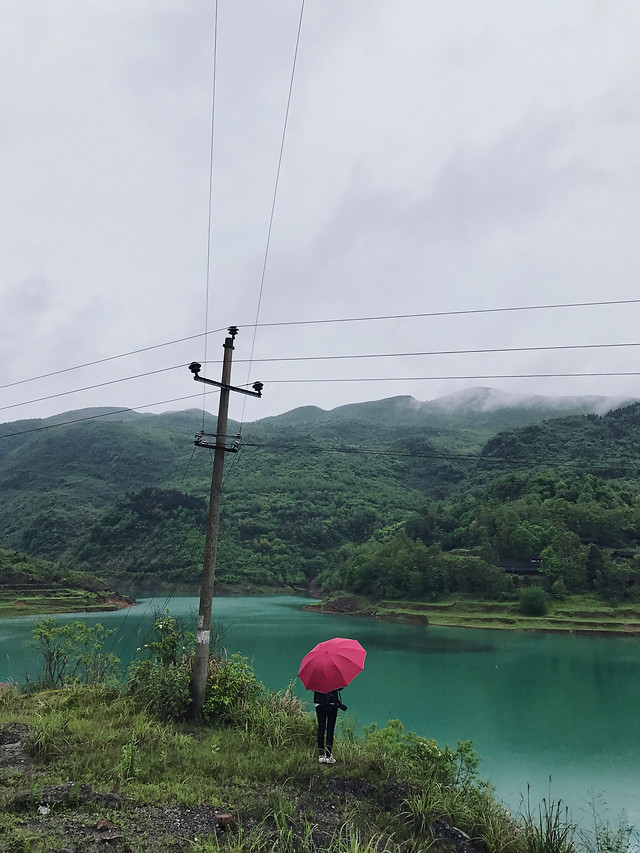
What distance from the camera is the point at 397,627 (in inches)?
2031

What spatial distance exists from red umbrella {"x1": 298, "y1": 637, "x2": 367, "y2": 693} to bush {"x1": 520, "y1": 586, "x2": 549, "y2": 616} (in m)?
51.8

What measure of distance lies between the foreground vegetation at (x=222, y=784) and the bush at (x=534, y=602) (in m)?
48.9

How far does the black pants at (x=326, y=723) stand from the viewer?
7191 millimetres

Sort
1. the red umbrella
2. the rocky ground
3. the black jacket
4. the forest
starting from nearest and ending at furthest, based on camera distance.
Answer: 1. the rocky ground
2. the red umbrella
3. the black jacket
4. the forest

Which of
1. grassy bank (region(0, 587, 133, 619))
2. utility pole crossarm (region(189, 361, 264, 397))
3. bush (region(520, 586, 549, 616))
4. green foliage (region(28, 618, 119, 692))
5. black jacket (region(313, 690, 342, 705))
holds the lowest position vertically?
grassy bank (region(0, 587, 133, 619))

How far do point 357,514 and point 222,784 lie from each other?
97474 millimetres

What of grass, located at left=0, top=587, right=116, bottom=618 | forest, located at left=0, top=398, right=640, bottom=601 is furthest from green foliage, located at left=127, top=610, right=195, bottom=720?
grass, located at left=0, top=587, right=116, bottom=618

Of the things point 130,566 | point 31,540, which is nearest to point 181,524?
point 130,566

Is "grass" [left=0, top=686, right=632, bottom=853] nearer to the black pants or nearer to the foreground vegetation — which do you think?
the foreground vegetation

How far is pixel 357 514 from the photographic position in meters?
103

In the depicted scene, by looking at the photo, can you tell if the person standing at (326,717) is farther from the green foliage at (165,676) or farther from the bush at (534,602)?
the bush at (534,602)

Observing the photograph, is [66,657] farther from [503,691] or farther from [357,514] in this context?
[357,514]

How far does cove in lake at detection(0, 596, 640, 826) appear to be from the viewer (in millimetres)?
15930

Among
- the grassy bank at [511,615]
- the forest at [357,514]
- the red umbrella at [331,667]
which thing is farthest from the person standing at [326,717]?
the grassy bank at [511,615]
